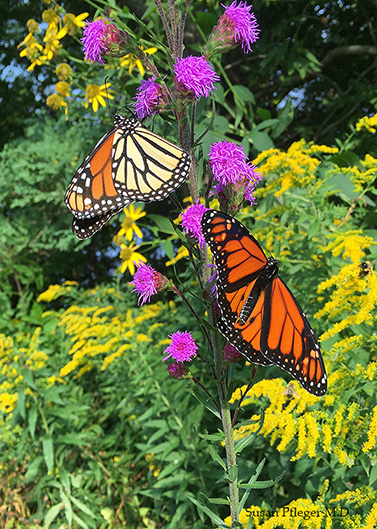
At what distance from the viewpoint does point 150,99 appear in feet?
3.84

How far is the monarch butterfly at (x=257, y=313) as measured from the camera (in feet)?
3.74

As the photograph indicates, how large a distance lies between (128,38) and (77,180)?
448 millimetres

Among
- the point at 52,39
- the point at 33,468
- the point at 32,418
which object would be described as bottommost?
the point at 33,468

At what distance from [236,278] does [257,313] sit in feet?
0.36

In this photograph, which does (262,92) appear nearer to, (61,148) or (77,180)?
(61,148)

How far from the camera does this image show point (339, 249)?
1.74 metres

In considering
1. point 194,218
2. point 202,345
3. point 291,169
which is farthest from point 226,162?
point 202,345

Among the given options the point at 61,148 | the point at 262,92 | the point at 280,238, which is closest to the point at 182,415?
the point at 280,238

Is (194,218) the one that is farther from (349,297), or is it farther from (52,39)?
(52,39)

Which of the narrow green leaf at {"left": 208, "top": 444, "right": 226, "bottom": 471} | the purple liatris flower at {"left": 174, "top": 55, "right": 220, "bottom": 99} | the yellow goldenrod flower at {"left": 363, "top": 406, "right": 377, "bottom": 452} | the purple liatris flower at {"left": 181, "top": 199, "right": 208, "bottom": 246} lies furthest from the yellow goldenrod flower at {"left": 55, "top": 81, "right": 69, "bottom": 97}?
the yellow goldenrod flower at {"left": 363, "top": 406, "right": 377, "bottom": 452}

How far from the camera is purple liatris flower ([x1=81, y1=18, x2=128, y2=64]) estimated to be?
1231 mm

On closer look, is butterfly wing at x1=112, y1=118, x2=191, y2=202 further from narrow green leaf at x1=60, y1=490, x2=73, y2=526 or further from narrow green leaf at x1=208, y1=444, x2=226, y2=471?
narrow green leaf at x1=60, y1=490, x2=73, y2=526

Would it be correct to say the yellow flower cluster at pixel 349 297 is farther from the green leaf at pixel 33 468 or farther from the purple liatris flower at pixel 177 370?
the green leaf at pixel 33 468

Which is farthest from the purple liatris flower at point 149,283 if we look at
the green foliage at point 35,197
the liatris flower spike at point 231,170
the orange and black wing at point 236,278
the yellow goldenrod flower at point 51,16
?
the green foliage at point 35,197
